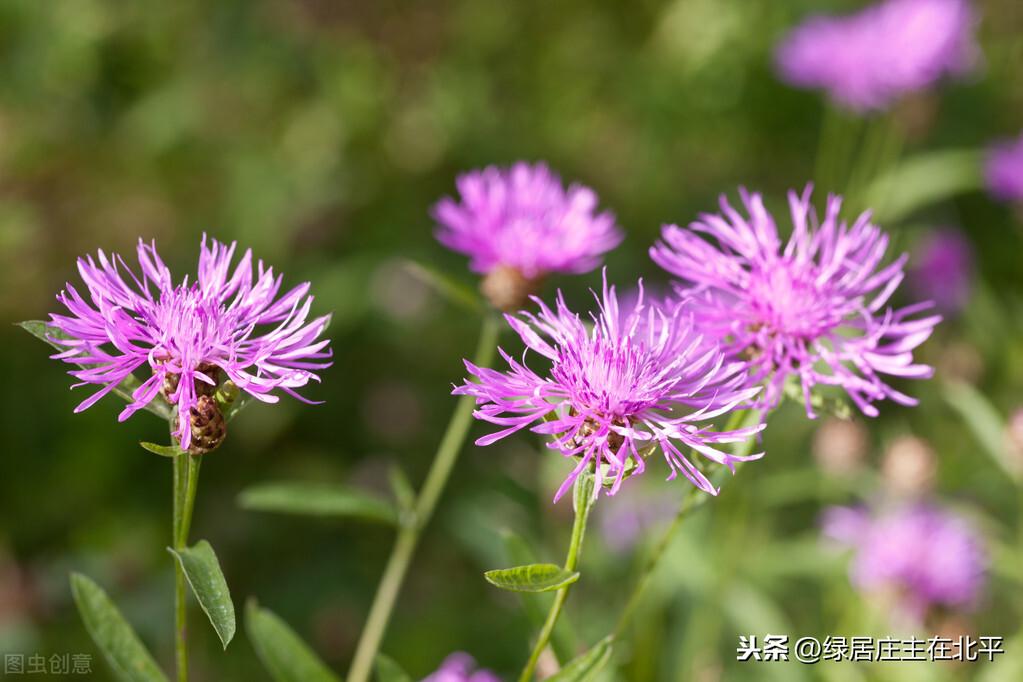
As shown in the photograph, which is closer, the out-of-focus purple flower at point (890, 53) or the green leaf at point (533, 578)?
the green leaf at point (533, 578)

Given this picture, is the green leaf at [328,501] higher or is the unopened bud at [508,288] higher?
the unopened bud at [508,288]

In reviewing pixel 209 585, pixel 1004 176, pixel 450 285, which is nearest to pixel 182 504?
pixel 209 585

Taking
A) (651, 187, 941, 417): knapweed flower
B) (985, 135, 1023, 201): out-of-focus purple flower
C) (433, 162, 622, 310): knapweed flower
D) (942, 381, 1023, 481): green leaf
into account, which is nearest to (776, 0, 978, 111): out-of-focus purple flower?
(985, 135, 1023, 201): out-of-focus purple flower

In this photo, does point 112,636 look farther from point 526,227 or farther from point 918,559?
point 918,559

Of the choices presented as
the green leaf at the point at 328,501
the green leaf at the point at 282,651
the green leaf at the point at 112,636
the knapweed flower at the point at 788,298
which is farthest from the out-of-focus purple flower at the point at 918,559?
the green leaf at the point at 112,636

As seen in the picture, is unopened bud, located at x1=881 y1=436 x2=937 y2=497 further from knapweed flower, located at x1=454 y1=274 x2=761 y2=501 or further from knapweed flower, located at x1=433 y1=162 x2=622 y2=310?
knapweed flower, located at x1=454 y1=274 x2=761 y2=501

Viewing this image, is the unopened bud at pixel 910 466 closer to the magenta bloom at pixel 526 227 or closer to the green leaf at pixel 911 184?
the magenta bloom at pixel 526 227
